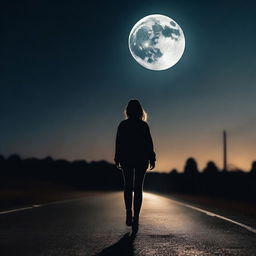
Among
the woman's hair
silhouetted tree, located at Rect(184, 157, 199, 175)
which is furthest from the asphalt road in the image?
silhouetted tree, located at Rect(184, 157, 199, 175)

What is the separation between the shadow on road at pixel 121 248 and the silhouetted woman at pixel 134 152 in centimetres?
136

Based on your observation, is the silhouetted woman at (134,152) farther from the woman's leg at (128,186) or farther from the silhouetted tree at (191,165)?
the silhouetted tree at (191,165)

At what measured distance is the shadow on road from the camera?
5562 mm

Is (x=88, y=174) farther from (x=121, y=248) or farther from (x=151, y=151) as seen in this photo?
(x=121, y=248)

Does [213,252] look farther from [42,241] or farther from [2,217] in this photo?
[2,217]

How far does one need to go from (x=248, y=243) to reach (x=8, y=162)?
93867mm

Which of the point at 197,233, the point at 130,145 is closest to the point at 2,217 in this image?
the point at 130,145

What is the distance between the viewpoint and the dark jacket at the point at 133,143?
8203 mm

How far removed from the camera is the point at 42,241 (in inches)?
261

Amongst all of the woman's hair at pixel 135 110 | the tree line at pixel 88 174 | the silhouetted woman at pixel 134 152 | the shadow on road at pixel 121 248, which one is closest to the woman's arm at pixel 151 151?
the silhouetted woman at pixel 134 152

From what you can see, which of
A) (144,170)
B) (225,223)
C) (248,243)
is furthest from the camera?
(225,223)

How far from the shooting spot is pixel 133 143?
8.28 metres

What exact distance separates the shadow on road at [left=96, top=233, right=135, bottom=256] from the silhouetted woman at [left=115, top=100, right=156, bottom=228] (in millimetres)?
1362

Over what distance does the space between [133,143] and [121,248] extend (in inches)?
104
